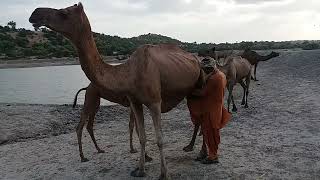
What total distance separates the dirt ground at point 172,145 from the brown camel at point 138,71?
3.42 feet

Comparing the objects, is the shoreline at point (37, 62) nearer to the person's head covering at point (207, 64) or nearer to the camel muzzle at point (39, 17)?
the person's head covering at point (207, 64)

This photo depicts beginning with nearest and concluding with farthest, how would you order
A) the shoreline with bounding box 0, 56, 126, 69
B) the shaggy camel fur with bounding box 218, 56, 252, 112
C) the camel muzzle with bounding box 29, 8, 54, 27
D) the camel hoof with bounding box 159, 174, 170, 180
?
the camel muzzle with bounding box 29, 8, 54, 27 → the camel hoof with bounding box 159, 174, 170, 180 → the shaggy camel fur with bounding box 218, 56, 252, 112 → the shoreline with bounding box 0, 56, 126, 69

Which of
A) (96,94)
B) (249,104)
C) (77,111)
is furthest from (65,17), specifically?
(249,104)

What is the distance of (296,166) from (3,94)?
1873 cm

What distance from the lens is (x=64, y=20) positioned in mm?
6281

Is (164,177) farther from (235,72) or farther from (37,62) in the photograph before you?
(37,62)

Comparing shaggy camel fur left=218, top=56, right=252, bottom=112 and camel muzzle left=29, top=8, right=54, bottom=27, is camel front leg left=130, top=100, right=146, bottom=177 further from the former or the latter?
shaggy camel fur left=218, top=56, right=252, bottom=112

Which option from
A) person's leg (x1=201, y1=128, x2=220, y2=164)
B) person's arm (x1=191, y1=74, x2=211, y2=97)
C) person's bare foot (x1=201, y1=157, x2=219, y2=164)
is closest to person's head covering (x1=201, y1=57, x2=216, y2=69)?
person's arm (x1=191, y1=74, x2=211, y2=97)

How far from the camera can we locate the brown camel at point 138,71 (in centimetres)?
635

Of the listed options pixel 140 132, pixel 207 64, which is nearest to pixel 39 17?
pixel 140 132

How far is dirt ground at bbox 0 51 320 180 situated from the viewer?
26.1 ft

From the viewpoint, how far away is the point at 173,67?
7648 mm

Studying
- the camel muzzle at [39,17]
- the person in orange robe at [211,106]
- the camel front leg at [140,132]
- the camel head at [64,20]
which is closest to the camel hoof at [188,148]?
the person in orange robe at [211,106]

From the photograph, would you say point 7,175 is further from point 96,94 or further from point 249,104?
point 249,104
